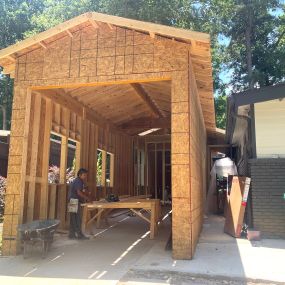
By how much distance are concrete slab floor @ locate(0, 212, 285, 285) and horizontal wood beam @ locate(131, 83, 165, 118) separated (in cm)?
418

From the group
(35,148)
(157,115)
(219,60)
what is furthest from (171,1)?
(35,148)

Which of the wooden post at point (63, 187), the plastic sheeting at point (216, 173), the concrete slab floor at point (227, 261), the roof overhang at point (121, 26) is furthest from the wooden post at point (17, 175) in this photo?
the plastic sheeting at point (216, 173)

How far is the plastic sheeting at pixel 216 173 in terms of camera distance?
13.5m

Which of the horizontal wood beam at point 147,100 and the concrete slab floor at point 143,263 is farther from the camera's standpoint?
the horizontal wood beam at point 147,100

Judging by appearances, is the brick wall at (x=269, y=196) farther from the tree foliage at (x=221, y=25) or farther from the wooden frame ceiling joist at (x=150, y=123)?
the tree foliage at (x=221, y=25)

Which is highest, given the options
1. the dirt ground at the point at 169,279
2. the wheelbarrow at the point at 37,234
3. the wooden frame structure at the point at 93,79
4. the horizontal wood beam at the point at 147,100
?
the horizontal wood beam at the point at 147,100

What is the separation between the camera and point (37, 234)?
6.58 m

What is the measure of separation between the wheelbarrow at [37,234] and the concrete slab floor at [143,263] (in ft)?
0.86

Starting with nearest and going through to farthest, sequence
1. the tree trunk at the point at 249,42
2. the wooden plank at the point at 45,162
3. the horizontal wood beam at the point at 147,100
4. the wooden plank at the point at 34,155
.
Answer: the wooden plank at the point at 34,155, the wooden plank at the point at 45,162, the horizontal wood beam at the point at 147,100, the tree trunk at the point at 249,42

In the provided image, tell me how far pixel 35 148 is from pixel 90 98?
3035 mm

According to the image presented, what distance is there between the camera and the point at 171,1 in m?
22.3

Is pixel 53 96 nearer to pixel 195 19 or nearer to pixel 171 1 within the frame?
pixel 171 1

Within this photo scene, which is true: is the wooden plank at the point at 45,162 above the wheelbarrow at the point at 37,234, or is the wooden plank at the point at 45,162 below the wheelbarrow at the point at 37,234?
above

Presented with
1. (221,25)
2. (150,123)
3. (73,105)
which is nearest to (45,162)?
(73,105)
